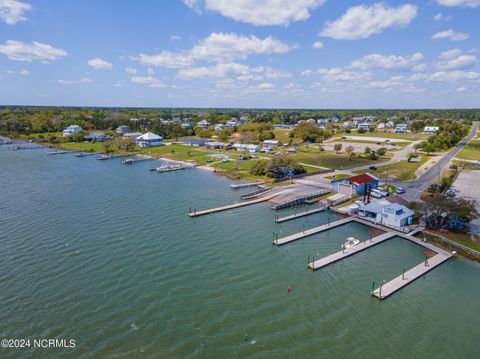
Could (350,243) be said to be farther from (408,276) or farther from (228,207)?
(228,207)

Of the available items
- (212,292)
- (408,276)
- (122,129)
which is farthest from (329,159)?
(122,129)

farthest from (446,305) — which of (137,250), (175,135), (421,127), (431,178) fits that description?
(421,127)

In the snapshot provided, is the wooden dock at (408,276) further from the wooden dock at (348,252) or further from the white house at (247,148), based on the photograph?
the white house at (247,148)

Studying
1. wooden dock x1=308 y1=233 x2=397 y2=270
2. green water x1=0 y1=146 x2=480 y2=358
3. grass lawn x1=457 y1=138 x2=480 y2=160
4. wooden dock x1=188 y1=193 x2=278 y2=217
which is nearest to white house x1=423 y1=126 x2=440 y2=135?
grass lawn x1=457 y1=138 x2=480 y2=160

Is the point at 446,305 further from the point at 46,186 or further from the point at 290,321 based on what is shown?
the point at 46,186

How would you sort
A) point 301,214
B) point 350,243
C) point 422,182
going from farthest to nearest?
1. point 422,182
2. point 301,214
3. point 350,243

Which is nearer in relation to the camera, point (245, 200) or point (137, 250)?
point (137, 250)

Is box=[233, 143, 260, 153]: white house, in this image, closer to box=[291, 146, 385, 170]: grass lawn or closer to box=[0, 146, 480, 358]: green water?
box=[291, 146, 385, 170]: grass lawn
